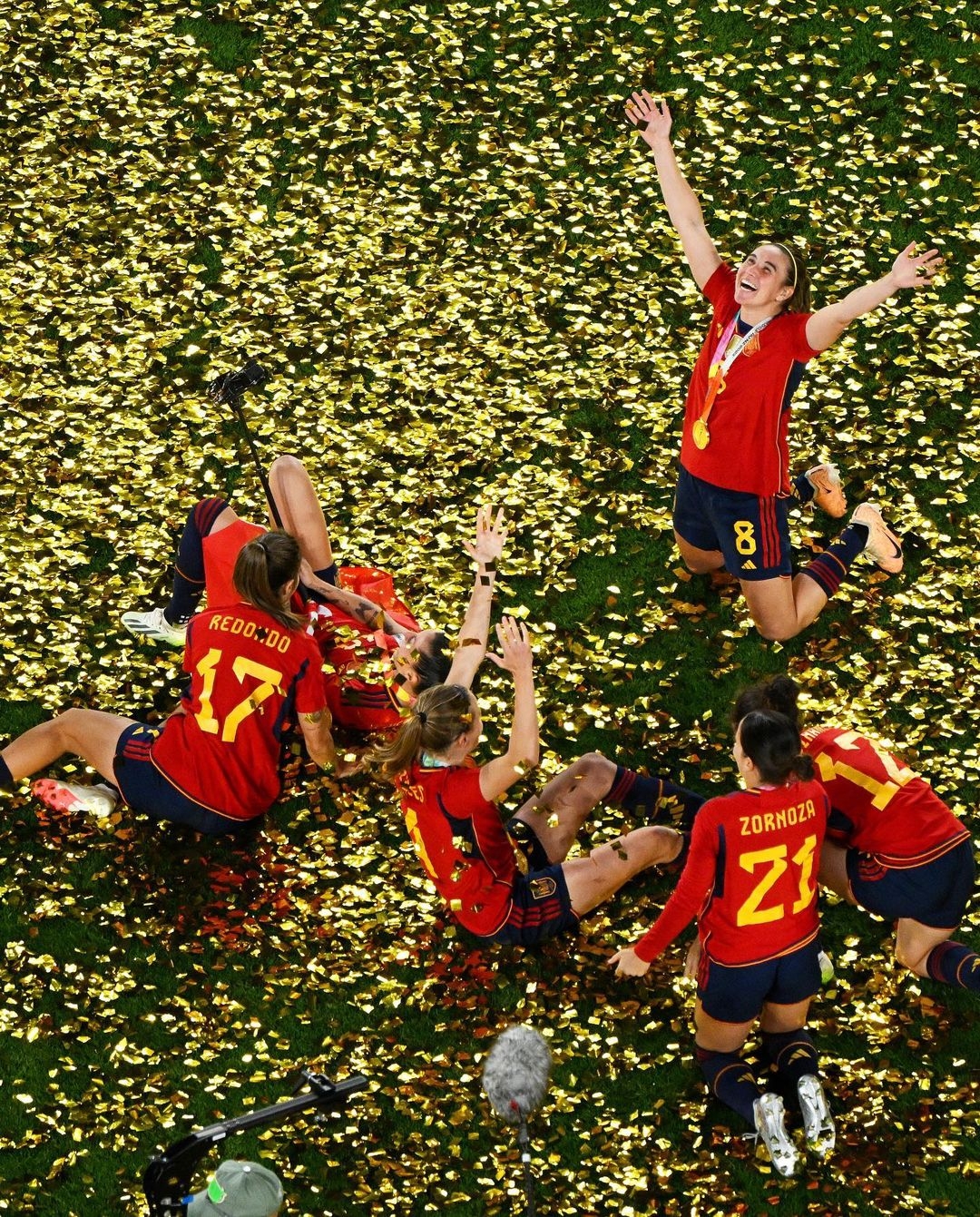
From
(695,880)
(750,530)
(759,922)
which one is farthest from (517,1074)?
(750,530)

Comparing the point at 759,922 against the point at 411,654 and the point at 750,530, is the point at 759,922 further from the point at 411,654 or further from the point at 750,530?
the point at 750,530

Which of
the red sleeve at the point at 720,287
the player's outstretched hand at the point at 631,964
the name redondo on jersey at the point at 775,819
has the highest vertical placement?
the red sleeve at the point at 720,287

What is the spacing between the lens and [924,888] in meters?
6.00

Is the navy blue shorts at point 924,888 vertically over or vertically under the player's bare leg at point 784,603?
under

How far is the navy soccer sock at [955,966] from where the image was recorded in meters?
5.97

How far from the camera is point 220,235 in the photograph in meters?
9.32

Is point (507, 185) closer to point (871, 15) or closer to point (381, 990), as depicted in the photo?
point (871, 15)

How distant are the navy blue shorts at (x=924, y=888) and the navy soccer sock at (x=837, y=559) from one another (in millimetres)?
1609

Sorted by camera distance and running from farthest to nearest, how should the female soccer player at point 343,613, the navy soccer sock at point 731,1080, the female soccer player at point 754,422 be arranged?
1. the female soccer player at point 754,422
2. the female soccer player at point 343,613
3. the navy soccer sock at point 731,1080

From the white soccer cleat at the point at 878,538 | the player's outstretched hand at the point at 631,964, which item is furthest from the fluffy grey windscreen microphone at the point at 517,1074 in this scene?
the white soccer cleat at the point at 878,538

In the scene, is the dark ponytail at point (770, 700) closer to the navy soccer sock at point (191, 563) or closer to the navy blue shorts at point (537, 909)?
the navy blue shorts at point (537, 909)

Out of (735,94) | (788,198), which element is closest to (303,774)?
(788,198)

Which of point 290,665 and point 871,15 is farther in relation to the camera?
point 871,15

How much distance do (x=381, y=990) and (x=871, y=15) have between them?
7.36m
